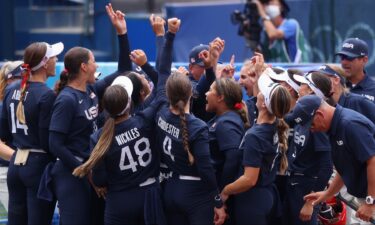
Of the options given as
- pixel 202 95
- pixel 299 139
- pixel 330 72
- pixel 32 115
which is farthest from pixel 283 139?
pixel 32 115

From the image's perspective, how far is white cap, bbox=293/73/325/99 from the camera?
643cm

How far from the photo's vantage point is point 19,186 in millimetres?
6816

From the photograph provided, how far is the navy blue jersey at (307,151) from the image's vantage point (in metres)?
6.46

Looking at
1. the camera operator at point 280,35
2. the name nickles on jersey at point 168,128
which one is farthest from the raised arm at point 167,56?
the camera operator at point 280,35

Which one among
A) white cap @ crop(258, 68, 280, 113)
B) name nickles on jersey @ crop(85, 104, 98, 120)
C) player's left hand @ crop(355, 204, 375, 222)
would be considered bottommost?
player's left hand @ crop(355, 204, 375, 222)

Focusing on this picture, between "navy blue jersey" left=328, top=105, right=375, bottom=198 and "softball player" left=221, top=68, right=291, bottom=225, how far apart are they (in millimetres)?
391

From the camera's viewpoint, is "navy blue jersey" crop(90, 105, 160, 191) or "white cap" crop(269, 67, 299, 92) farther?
"white cap" crop(269, 67, 299, 92)

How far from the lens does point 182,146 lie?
6047mm

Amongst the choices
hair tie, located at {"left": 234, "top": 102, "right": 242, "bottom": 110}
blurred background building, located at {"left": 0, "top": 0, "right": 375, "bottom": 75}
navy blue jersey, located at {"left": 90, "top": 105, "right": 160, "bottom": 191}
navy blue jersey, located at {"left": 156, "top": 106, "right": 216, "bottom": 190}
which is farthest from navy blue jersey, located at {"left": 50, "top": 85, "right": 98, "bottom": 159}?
blurred background building, located at {"left": 0, "top": 0, "right": 375, "bottom": 75}

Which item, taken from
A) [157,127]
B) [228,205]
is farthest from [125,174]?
[228,205]

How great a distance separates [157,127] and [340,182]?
1.40 metres

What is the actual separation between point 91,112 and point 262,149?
4.51 feet

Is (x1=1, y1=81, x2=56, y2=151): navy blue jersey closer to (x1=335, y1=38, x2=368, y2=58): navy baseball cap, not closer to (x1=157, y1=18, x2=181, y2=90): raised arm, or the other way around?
(x1=157, y1=18, x2=181, y2=90): raised arm

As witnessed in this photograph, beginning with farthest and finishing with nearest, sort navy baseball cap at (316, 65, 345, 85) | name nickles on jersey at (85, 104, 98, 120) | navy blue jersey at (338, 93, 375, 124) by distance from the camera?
navy baseball cap at (316, 65, 345, 85) < navy blue jersey at (338, 93, 375, 124) < name nickles on jersey at (85, 104, 98, 120)
